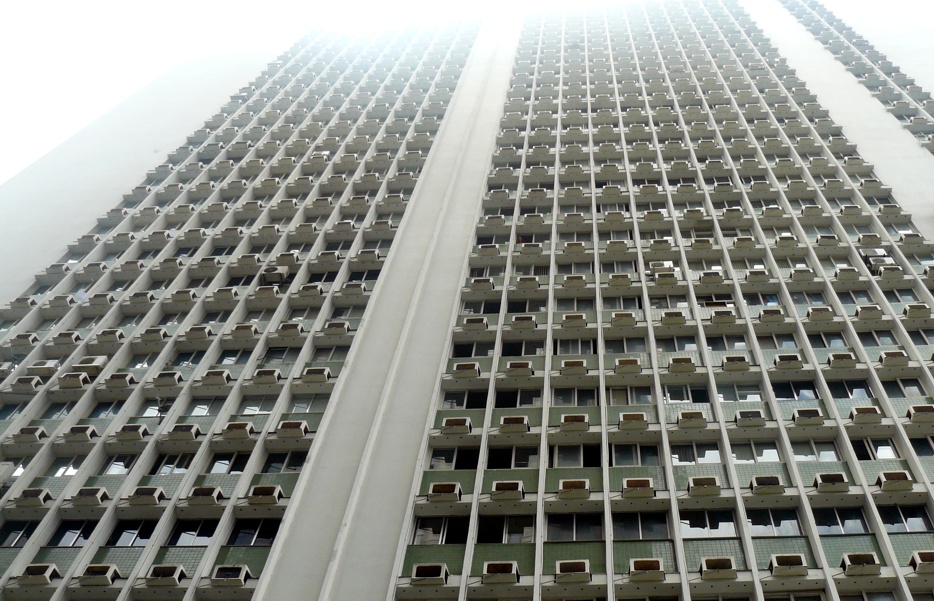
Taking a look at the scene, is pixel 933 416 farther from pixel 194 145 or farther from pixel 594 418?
pixel 194 145

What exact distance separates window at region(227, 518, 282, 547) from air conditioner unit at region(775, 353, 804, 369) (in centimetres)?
1859

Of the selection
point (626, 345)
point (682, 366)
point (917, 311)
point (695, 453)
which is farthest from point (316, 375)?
point (917, 311)

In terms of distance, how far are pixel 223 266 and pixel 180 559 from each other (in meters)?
17.0

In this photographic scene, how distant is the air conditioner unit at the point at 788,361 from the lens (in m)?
29.7

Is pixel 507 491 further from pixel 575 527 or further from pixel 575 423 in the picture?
pixel 575 423

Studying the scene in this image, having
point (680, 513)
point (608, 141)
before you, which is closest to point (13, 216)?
point (608, 141)

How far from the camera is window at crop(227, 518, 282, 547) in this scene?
25.8 m

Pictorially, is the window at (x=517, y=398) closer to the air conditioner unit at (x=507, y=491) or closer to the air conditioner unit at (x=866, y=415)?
the air conditioner unit at (x=507, y=491)

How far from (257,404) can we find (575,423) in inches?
486

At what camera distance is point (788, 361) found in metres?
29.8

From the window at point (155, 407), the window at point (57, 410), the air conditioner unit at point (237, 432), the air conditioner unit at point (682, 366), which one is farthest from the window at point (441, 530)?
the window at point (57, 410)

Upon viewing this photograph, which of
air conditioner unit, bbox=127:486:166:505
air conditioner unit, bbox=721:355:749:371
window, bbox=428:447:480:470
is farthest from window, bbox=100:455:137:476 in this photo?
air conditioner unit, bbox=721:355:749:371

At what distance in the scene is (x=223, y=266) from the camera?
38750mm

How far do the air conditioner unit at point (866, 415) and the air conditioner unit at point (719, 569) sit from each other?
25.6 feet
